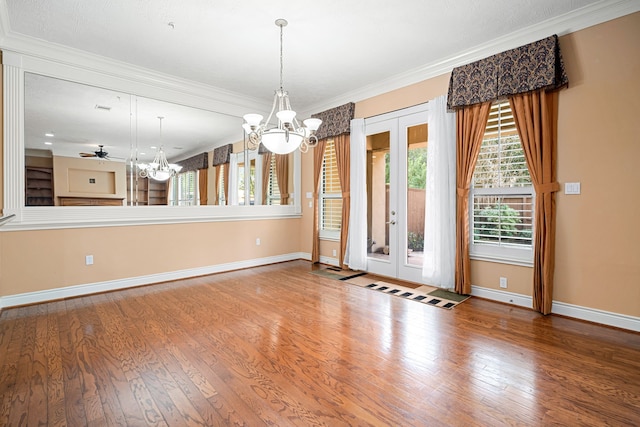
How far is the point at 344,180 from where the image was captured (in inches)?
209

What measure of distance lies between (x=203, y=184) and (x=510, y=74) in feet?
14.6

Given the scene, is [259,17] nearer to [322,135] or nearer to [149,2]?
[149,2]

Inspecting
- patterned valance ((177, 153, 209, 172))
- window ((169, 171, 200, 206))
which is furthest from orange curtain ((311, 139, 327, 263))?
window ((169, 171, 200, 206))

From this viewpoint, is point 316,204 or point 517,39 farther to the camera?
point 316,204

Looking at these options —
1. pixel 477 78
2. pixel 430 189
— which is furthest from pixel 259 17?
pixel 430 189

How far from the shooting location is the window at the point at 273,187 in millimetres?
5980

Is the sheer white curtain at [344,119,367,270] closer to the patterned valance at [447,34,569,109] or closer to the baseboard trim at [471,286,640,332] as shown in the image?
the patterned valance at [447,34,569,109]

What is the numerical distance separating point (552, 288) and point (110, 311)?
4.74m

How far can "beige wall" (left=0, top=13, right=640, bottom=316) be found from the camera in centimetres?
282

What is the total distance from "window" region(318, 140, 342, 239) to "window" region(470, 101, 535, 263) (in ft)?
7.86

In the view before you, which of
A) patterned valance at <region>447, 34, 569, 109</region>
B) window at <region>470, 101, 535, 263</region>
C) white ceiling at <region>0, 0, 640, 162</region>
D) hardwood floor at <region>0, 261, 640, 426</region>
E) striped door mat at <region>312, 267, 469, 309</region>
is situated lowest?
hardwood floor at <region>0, 261, 640, 426</region>

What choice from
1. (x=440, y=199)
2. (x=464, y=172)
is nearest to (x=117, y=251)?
(x=440, y=199)

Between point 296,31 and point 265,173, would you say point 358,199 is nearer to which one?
point 265,173

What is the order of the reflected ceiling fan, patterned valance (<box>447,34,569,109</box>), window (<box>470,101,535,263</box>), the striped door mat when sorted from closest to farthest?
patterned valance (<box>447,34,569,109</box>) → window (<box>470,101,535,263</box>) → the striped door mat → the reflected ceiling fan
